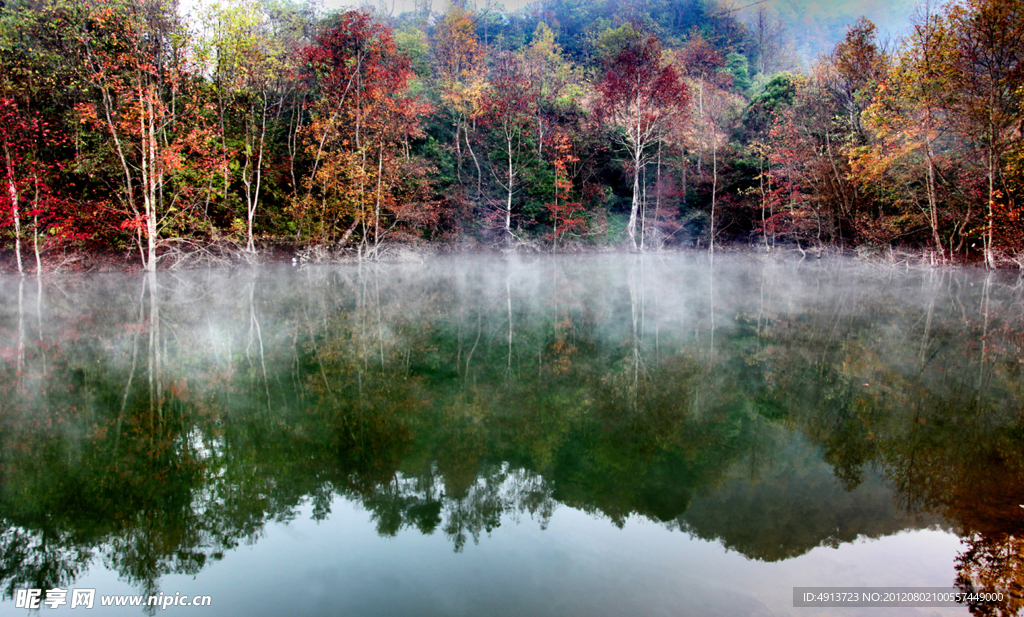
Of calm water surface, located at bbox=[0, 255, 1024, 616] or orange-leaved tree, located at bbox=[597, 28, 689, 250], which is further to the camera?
orange-leaved tree, located at bbox=[597, 28, 689, 250]

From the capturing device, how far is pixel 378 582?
2598 millimetres

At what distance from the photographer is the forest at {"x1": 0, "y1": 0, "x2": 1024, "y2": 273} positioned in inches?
701

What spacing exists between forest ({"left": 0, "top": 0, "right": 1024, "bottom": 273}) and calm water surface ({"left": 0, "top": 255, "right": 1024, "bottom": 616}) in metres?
13.6

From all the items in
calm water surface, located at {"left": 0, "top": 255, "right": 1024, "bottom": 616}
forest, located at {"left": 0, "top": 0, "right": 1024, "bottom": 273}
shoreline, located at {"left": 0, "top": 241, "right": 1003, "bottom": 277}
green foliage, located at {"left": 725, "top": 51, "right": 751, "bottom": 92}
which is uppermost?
green foliage, located at {"left": 725, "top": 51, "right": 751, "bottom": 92}

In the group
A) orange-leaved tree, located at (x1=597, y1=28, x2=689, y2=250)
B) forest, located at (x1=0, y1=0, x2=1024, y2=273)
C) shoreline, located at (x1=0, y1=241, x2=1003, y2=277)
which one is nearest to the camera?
forest, located at (x1=0, y1=0, x2=1024, y2=273)

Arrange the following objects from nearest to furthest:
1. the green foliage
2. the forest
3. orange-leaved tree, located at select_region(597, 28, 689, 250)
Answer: the forest < orange-leaved tree, located at select_region(597, 28, 689, 250) < the green foliage

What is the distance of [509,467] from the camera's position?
375cm

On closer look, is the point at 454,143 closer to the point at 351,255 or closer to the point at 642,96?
the point at 351,255

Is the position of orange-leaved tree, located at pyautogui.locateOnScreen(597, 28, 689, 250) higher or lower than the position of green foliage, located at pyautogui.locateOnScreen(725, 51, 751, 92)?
lower

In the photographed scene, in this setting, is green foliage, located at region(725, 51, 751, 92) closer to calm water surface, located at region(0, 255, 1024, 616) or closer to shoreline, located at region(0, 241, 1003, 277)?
shoreline, located at region(0, 241, 1003, 277)

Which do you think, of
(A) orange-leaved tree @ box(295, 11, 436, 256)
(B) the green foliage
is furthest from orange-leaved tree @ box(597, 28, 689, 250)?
(B) the green foliage

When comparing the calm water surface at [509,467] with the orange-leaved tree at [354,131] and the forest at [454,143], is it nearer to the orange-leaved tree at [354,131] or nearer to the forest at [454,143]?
the forest at [454,143]

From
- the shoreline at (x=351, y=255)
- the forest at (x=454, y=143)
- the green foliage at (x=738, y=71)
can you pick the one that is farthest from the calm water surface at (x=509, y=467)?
the green foliage at (x=738, y=71)

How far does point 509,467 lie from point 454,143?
95.0 ft
